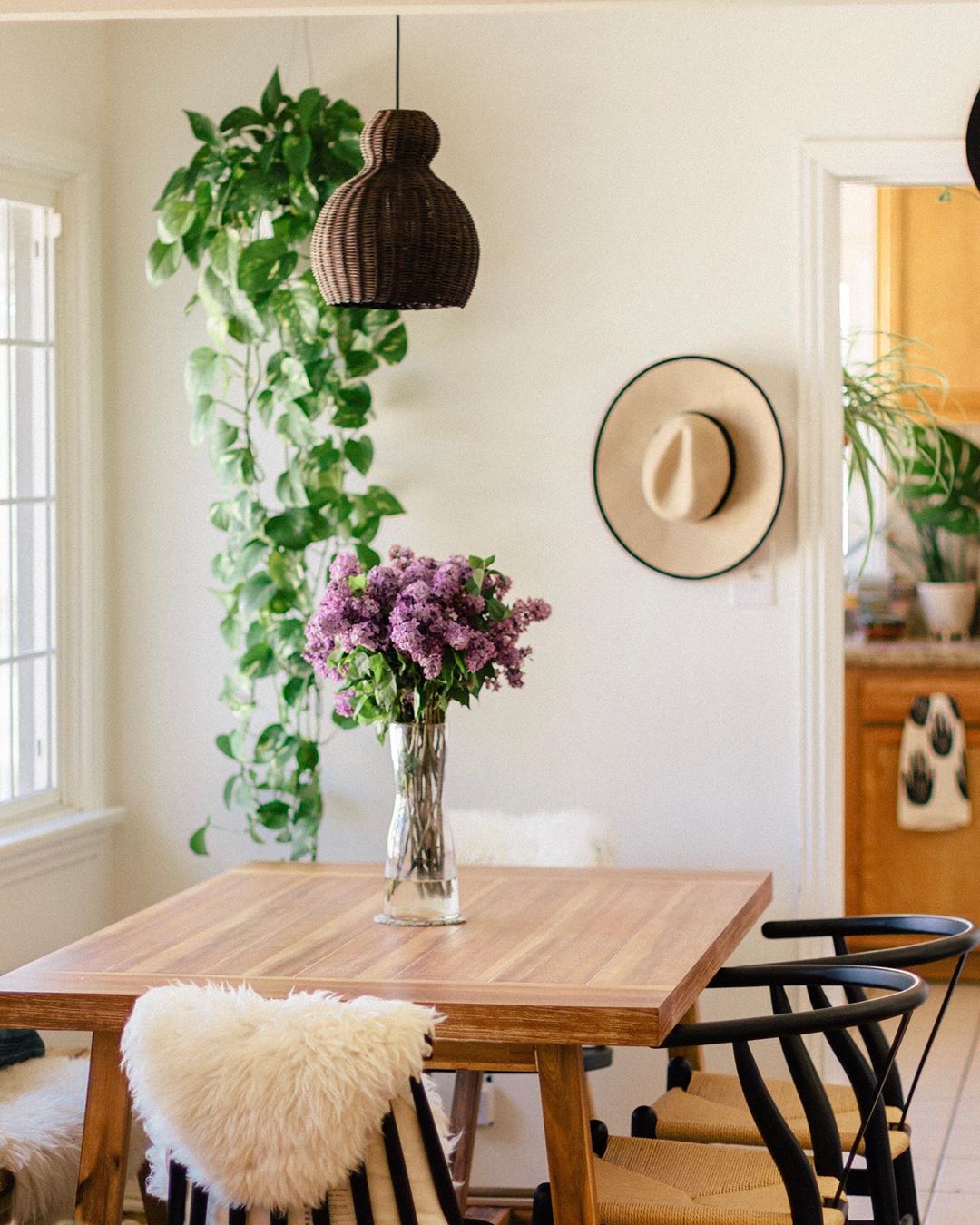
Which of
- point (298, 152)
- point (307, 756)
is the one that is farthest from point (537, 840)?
point (298, 152)

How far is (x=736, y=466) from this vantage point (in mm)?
3746

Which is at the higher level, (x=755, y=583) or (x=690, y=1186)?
(x=755, y=583)

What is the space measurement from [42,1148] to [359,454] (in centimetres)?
165

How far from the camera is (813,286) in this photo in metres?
3.72

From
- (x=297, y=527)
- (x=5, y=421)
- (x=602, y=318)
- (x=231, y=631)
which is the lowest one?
(x=231, y=631)

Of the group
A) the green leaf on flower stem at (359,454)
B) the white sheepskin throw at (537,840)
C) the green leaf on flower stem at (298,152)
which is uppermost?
the green leaf on flower stem at (298,152)

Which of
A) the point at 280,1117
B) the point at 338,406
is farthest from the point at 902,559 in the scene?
the point at 280,1117

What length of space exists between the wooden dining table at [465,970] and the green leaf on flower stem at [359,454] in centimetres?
104

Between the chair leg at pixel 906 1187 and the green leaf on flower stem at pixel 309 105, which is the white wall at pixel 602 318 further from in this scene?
the chair leg at pixel 906 1187

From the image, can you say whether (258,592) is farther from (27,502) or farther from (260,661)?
(27,502)

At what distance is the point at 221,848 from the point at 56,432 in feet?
3.46

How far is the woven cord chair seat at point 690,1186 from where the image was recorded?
234 centimetres

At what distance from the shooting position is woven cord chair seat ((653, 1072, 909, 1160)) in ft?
8.86

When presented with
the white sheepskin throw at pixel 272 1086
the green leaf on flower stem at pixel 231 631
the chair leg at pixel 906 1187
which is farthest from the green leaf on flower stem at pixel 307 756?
the white sheepskin throw at pixel 272 1086
